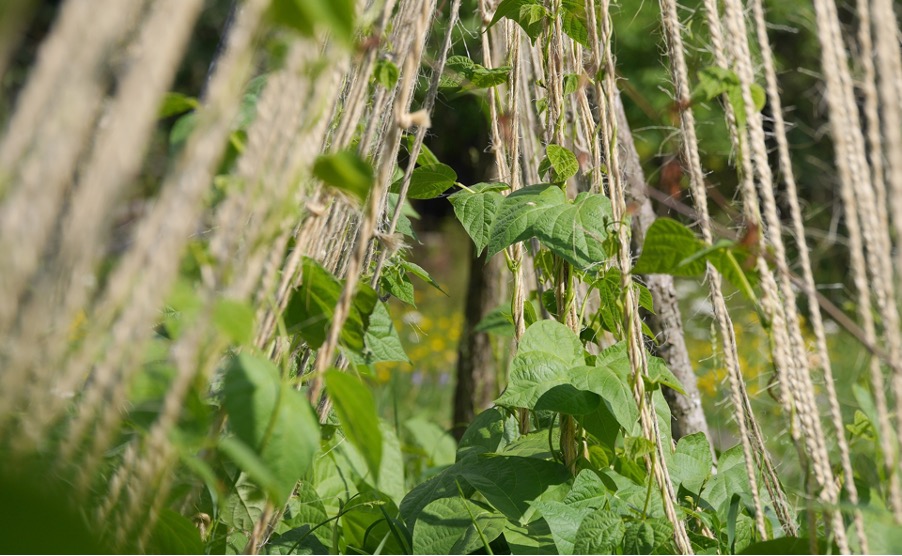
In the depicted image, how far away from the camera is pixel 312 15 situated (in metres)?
0.55

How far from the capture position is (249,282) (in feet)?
2.22

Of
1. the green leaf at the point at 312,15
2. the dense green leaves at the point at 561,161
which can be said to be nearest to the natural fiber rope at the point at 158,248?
the green leaf at the point at 312,15

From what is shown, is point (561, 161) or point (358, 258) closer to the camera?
point (358, 258)

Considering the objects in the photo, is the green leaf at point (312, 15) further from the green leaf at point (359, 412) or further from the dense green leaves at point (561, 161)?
the dense green leaves at point (561, 161)

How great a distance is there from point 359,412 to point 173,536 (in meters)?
0.27

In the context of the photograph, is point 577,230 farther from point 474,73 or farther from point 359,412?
point 359,412

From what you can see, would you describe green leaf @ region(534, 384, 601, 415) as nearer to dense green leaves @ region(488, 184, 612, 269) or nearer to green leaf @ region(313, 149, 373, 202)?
dense green leaves @ region(488, 184, 612, 269)

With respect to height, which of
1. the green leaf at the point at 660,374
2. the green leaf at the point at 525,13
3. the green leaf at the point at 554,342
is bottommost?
the green leaf at the point at 660,374

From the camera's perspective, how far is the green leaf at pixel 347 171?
25.4 inches

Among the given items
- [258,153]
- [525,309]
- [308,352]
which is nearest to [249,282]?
[258,153]

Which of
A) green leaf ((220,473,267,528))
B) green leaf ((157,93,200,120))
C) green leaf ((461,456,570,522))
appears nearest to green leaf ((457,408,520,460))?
green leaf ((461,456,570,522))

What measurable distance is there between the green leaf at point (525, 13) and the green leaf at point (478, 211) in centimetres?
25

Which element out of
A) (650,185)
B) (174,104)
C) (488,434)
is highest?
(650,185)

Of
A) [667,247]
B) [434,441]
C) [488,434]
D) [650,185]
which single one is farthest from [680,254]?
[434,441]
